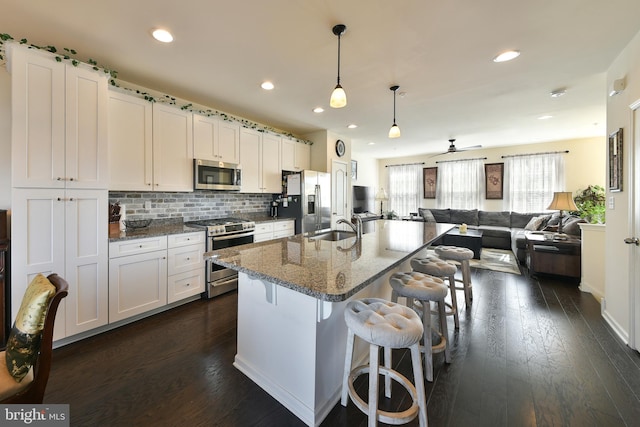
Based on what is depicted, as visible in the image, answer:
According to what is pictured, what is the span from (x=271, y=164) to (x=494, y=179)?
605 cm

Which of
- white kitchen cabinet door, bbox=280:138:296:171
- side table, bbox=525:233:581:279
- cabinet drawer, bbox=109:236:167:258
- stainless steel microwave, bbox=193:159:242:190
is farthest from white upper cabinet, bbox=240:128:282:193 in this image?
side table, bbox=525:233:581:279

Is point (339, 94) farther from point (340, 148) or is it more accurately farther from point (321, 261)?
point (340, 148)

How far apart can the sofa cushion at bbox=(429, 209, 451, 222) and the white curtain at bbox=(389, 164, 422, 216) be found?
27.7 inches

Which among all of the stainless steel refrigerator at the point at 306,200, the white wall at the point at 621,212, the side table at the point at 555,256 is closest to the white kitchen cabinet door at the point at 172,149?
the stainless steel refrigerator at the point at 306,200

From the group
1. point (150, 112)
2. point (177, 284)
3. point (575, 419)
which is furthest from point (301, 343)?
point (150, 112)

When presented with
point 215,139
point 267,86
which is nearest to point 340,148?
point 267,86

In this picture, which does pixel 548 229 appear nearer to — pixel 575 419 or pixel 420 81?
pixel 420 81

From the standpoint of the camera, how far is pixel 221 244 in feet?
10.5

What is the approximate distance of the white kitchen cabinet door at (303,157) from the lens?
478cm

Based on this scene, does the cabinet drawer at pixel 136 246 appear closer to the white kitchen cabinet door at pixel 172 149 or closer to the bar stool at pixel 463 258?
the white kitchen cabinet door at pixel 172 149

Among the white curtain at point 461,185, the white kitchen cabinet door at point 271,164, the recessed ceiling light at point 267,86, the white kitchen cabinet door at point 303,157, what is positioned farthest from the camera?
the white curtain at point 461,185

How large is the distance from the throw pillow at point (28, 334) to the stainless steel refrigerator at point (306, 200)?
3.24 meters

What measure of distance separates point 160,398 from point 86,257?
1.44 meters

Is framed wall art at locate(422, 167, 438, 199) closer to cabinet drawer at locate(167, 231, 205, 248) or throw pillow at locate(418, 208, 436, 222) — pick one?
throw pillow at locate(418, 208, 436, 222)
